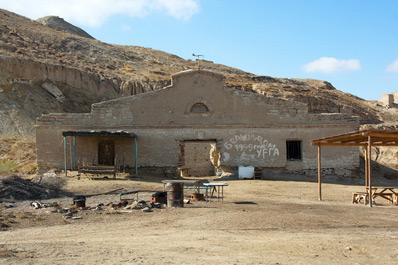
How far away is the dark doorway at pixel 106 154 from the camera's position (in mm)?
22641

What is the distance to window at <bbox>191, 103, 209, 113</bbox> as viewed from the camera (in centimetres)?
2275

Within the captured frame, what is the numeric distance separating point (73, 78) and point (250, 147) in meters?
22.2

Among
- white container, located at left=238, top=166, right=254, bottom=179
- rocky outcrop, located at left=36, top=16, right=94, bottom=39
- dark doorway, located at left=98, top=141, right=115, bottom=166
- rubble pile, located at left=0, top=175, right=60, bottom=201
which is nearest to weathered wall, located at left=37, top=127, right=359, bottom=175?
dark doorway, located at left=98, top=141, right=115, bottom=166

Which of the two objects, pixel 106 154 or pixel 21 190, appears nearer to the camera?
pixel 21 190

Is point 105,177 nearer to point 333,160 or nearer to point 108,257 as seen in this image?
point 333,160

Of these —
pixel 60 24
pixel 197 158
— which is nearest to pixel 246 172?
pixel 197 158

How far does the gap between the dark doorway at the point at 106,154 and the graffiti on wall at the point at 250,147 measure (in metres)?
6.18

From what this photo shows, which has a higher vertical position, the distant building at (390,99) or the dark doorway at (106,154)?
the distant building at (390,99)

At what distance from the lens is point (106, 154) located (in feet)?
74.4

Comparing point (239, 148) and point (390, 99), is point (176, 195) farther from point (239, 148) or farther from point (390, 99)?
point (390, 99)

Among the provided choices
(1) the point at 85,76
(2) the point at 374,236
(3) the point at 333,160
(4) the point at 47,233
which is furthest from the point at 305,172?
(1) the point at 85,76

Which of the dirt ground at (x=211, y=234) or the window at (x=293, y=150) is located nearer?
the dirt ground at (x=211, y=234)

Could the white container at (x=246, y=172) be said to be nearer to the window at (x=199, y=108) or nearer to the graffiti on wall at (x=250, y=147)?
the graffiti on wall at (x=250, y=147)

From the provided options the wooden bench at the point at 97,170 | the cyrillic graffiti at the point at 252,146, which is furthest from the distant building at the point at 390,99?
the wooden bench at the point at 97,170
